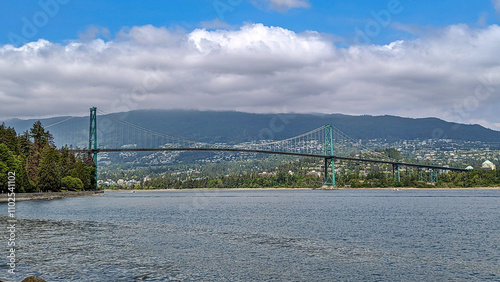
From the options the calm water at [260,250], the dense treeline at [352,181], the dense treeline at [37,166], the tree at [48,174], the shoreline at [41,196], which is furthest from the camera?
the dense treeline at [352,181]

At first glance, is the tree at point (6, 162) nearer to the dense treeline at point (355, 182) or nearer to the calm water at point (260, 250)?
the calm water at point (260, 250)

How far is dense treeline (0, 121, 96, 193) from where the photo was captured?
56.0 meters

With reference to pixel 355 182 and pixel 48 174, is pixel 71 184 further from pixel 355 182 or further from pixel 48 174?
pixel 355 182

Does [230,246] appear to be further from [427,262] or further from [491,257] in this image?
[491,257]

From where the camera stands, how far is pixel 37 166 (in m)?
70.5

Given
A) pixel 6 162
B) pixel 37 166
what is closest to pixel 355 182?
pixel 37 166

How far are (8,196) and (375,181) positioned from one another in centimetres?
8836

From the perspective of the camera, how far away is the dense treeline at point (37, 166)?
56.0 metres

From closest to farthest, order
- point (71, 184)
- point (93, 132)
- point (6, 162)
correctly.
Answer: point (6, 162), point (71, 184), point (93, 132)

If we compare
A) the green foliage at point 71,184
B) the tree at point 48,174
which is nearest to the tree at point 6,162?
the tree at point 48,174

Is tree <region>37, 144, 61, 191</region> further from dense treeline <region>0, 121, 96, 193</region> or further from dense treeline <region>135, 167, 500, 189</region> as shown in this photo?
dense treeline <region>135, 167, 500, 189</region>

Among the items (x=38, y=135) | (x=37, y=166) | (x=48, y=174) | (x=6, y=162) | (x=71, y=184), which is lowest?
(x=71, y=184)

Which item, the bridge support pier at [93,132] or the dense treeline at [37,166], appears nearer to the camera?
the dense treeline at [37,166]

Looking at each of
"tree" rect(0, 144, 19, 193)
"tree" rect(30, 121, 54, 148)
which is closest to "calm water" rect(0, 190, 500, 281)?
"tree" rect(0, 144, 19, 193)
